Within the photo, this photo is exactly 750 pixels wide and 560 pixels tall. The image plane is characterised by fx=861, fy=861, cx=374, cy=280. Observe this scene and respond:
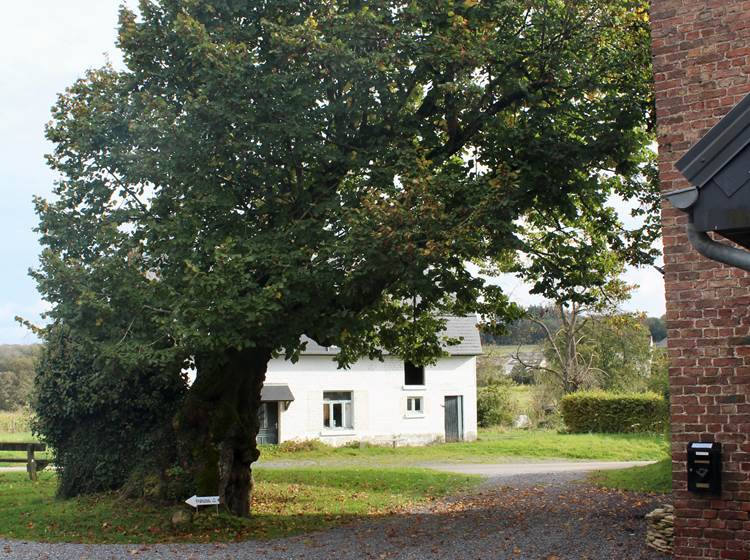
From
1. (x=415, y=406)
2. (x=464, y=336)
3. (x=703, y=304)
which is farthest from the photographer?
(x=464, y=336)

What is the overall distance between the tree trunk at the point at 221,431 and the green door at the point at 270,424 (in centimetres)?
2115

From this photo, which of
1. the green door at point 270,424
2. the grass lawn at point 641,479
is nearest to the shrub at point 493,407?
the green door at point 270,424

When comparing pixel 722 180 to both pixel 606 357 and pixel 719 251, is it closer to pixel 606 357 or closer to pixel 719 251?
pixel 719 251

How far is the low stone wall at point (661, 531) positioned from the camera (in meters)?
11.0

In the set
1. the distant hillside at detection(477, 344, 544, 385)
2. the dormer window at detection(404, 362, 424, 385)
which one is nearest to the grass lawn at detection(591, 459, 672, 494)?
the dormer window at detection(404, 362, 424, 385)

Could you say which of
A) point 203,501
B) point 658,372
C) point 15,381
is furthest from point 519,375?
point 203,501

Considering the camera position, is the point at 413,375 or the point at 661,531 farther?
the point at 413,375

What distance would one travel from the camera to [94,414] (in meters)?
18.7

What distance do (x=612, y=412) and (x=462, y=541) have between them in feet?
94.6

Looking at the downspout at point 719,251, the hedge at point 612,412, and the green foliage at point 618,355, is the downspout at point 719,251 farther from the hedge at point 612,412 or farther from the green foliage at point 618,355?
the green foliage at point 618,355

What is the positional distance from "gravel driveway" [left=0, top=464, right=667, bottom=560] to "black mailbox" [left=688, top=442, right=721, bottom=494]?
2104 mm

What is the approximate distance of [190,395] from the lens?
53.0 feet

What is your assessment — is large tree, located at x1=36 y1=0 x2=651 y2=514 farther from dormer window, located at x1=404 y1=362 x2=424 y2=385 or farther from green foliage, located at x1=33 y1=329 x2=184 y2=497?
dormer window, located at x1=404 y1=362 x2=424 y2=385

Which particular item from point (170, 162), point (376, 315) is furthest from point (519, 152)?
point (170, 162)
